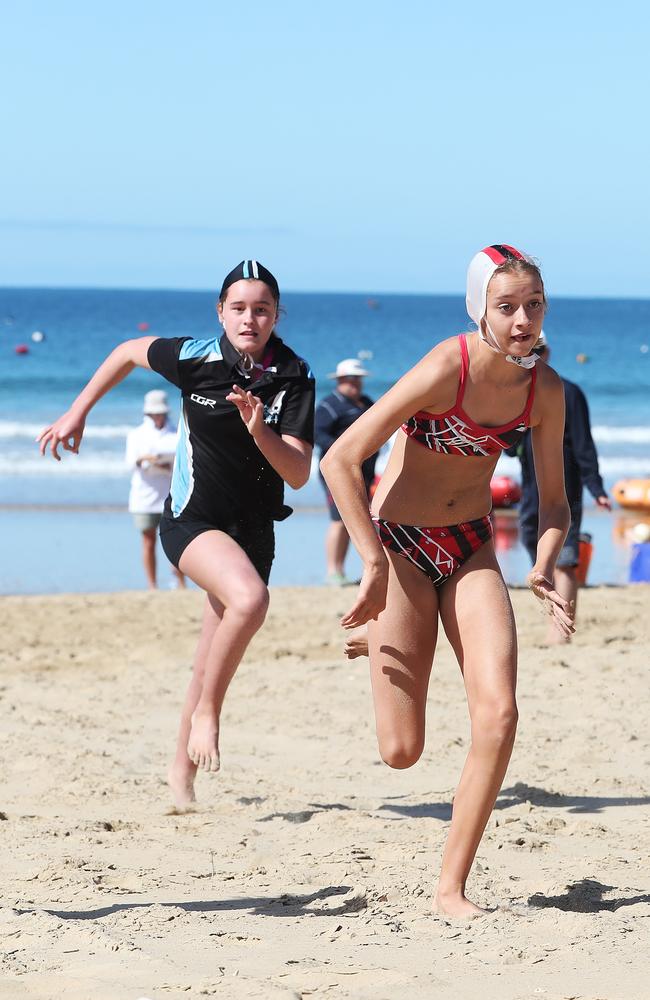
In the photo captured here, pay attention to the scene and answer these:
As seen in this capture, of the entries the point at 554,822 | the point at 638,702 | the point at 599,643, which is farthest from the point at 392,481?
the point at 599,643

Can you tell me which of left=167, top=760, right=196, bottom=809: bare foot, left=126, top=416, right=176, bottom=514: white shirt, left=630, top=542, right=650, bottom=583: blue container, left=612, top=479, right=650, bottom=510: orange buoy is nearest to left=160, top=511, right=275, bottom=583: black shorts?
left=167, top=760, right=196, bottom=809: bare foot

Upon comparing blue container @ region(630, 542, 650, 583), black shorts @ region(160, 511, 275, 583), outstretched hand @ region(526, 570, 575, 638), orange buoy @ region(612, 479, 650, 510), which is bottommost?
blue container @ region(630, 542, 650, 583)

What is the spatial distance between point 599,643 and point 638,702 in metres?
1.57

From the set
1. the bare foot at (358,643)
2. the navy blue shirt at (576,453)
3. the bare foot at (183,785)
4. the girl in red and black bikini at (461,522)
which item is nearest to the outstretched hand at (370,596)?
the girl in red and black bikini at (461,522)

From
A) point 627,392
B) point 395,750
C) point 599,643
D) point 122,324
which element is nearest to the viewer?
point 395,750

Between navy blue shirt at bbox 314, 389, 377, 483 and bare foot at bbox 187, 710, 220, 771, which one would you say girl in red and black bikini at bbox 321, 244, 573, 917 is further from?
navy blue shirt at bbox 314, 389, 377, 483

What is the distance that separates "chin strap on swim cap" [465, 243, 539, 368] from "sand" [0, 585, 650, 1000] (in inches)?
67.5

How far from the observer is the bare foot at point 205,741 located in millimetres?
5207

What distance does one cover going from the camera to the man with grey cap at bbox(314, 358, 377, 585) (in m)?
→ 11.7

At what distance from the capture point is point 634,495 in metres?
16.9

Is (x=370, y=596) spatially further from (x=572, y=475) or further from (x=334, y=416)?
(x=334, y=416)

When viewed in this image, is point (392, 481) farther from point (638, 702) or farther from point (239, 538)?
point (638, 702)

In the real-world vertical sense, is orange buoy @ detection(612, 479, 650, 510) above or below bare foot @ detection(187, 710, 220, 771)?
above

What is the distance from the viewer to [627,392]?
43219mm
